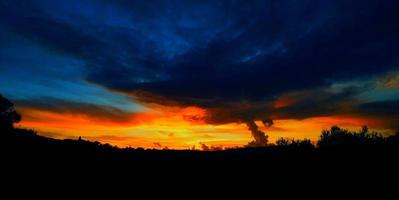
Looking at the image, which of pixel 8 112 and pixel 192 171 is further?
pixel 8 112

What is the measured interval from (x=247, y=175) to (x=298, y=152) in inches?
132

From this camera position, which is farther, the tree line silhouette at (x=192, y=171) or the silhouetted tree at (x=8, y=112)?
the silhouetted tree at (x=8, y=112)

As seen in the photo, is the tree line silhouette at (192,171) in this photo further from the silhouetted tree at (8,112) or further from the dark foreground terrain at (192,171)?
the silhouetted tree at (8,112)

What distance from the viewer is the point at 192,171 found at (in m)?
15.9

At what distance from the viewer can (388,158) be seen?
1580 centimetres

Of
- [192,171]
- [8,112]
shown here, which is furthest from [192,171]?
[8,112]

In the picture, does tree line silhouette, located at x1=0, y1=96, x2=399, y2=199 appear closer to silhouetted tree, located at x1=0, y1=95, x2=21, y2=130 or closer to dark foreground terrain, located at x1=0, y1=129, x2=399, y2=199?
dark foreground terrain, located at x1=0, y1=129, x2=399, y2=199

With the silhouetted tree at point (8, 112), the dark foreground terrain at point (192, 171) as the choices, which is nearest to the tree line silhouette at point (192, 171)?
the dark foreground terrain at point (192, 171)

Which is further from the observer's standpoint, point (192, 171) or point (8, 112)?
point (8, 112)

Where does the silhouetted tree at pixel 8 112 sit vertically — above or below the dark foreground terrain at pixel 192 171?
above

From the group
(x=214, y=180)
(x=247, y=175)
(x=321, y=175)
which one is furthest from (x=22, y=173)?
(x=321, y=175)

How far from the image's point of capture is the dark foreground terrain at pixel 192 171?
43.5 feet

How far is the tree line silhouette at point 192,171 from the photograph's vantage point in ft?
43.6

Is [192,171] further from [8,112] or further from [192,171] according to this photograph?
[8,112]
